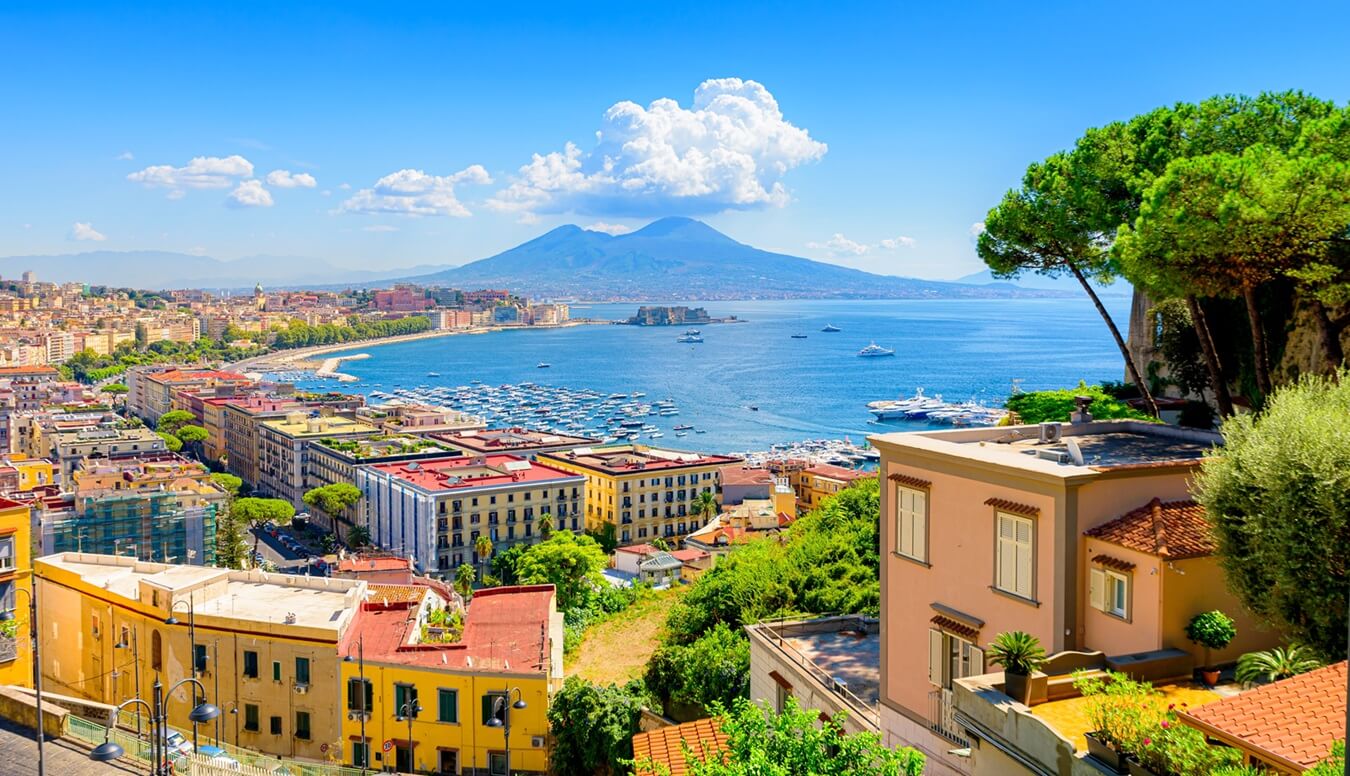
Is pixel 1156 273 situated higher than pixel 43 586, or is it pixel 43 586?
pixel 1156 273

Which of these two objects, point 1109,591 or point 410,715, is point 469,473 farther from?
point 1109,591

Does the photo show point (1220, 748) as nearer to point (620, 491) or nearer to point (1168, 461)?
point (1168, 461)

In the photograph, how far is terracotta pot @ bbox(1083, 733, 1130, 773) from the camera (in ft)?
18.1

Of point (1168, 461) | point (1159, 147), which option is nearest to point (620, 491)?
point (1159, 147)

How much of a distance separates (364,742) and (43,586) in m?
7.77

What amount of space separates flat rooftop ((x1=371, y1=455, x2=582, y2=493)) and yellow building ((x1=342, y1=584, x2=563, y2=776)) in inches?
1063

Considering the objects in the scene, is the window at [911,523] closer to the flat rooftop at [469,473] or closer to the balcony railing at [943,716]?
the balcony railing at [943,716]

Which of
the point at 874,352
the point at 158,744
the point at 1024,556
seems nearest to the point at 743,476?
the point at 158,744

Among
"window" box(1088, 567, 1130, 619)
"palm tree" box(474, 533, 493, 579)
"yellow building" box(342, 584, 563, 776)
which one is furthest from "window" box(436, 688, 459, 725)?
"palm tree" box(474, 533, 493, 579)

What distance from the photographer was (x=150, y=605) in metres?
17.0

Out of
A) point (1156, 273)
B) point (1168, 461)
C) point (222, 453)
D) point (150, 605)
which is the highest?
point (1156, 273)

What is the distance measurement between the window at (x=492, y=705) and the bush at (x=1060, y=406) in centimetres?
820

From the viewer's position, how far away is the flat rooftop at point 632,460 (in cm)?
4880

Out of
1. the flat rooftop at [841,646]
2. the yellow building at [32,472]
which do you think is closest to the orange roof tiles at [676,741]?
the flat rooftop at [841,646]
